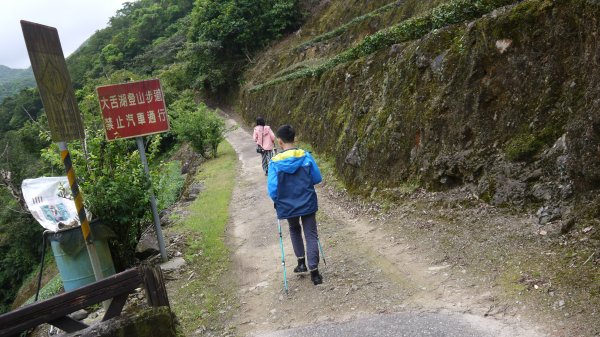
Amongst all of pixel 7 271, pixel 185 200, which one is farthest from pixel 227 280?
pixel 7 271

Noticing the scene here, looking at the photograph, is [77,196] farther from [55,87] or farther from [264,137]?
[264,137]

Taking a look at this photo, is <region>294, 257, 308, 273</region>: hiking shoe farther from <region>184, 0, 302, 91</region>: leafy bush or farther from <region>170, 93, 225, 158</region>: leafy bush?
A: <region>184, 0, 302, 91</region>: leafy bush

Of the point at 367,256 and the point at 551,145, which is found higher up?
the point at 551,145

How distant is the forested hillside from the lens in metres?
6.82

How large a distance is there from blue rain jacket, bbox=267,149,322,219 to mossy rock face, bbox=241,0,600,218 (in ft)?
8.61

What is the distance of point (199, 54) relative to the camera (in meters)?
38.1

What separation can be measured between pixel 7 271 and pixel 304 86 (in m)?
26.0

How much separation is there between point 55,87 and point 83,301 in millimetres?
2321

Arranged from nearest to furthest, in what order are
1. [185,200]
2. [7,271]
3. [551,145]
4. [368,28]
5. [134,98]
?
[551,145]
[134,98]
[185,200]
[368,28]
[7,271]

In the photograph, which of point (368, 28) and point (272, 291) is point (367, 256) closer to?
point (272, 291)

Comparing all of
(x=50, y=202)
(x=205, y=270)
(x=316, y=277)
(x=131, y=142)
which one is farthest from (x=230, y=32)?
(x=316, y=277)

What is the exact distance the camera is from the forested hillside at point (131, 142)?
6816 mm

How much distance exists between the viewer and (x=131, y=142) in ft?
26.9

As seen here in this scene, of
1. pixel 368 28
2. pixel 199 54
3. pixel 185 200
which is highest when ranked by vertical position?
pixel 199 54
